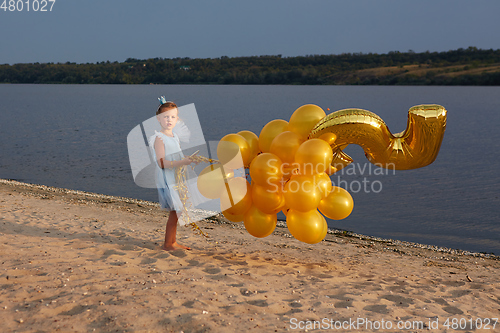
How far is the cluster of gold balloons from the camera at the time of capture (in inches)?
200

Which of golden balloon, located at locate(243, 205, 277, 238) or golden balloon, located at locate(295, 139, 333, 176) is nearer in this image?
golden balloon, located at locate(295, 139, 333, 176)

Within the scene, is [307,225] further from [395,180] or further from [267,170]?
[395,180]

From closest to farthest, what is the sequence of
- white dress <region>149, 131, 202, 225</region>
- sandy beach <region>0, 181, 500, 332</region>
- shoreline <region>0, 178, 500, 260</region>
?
sandy beach <region>0, 181, 500, 332</region> → white dress <region>149, 131, 202, 225</region> → shoreline <region>0, 178, 500, 260</region>

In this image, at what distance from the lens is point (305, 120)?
18.1ft

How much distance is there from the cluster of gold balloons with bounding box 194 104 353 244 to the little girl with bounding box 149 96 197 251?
1.24 feet

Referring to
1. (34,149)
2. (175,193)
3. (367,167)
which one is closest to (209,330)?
(175,193)

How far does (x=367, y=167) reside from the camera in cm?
1916

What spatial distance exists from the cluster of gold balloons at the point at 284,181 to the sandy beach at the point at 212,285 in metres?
0.72

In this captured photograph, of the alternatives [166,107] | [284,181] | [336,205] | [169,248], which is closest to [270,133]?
[284,181]

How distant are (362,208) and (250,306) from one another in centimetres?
871

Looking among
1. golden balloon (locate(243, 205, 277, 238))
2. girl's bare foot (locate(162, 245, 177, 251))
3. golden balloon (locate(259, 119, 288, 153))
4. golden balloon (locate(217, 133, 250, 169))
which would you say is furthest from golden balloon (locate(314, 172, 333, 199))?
girl's bare foot (locate(162, 245, 177, 251))

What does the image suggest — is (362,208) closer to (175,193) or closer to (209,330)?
(175,193)

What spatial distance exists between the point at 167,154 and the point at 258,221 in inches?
58.9

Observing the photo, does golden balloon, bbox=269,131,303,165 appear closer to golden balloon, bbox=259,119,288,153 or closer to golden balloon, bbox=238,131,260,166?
golden balloon, bbox=259,119,288,153
